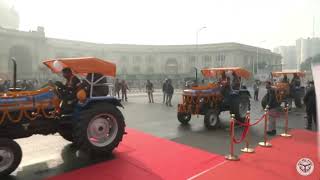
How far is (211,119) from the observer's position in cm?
1146

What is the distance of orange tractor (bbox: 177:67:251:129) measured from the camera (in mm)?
11742

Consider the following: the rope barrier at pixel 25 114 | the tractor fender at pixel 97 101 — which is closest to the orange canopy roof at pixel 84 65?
the tractor fender at pixel 97 101

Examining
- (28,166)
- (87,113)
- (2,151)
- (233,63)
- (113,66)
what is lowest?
(28,166)

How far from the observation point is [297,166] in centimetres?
684

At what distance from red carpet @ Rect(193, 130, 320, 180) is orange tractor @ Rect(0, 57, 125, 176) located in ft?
8.44

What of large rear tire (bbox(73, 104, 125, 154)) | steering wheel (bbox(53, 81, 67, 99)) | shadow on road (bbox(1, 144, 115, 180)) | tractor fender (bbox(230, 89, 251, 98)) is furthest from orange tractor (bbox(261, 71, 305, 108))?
steering wheel (bbox(53, 81, 67, 99))

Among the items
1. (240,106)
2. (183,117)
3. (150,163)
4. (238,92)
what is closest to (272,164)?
(150,163)

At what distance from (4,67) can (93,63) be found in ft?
206

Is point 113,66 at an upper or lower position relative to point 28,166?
upper

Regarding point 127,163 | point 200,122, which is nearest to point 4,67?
point 200,122

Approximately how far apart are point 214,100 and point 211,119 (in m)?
0.91

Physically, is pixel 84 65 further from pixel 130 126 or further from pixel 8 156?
pixel 130 126

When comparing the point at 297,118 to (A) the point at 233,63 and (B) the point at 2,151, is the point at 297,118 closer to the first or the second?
(B) the point at 2,151

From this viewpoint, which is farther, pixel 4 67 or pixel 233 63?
pixel 233 63
